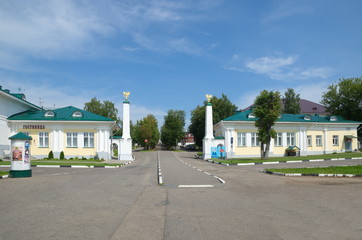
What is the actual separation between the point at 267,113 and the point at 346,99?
1101 inches

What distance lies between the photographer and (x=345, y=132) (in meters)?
45.3

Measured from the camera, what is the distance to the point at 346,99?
171 feet

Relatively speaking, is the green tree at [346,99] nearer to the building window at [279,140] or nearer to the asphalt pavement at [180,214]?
the building window at [279,140]

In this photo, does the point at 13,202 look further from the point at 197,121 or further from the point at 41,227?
the point at 197,121

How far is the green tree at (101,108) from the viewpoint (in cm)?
8131

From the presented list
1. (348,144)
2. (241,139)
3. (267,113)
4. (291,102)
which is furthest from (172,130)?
(267,113)

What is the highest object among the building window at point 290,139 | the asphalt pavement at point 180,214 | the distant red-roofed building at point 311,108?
the distant red-roofed building at point 311,108

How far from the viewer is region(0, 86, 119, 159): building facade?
35.8 m

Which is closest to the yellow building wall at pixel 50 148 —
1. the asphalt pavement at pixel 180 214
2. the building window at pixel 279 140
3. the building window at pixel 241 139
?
the building window at pixel 241 139

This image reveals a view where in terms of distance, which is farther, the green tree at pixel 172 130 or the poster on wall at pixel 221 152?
the green tree at pixel 172 130

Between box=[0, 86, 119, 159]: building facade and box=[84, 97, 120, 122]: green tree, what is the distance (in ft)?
144

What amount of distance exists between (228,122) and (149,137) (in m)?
43.0

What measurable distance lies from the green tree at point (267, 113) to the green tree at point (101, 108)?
55847 millimetres

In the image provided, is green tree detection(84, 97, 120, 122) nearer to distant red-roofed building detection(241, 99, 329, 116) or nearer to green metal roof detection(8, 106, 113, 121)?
green metal roof detection(8, 106, 113, 121)
